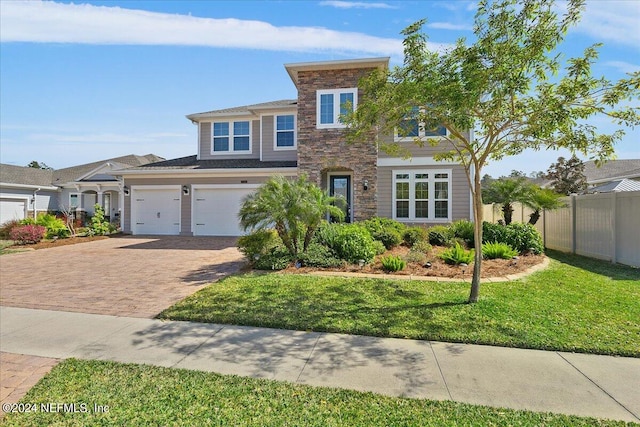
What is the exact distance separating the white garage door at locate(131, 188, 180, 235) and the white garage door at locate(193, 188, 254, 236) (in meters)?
1.17

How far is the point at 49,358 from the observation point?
396cm

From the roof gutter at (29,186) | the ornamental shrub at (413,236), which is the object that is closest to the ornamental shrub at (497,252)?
the ornamental shrub at (413,236)

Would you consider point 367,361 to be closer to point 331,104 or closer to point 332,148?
point 332,148

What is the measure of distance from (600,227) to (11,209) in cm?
3228

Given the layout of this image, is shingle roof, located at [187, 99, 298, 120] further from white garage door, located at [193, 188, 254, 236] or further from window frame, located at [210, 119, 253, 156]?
white garage door, located at [193, 188, 254, 236]

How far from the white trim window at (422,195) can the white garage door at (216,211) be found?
7524 mm

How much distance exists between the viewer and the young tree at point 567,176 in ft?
71.1

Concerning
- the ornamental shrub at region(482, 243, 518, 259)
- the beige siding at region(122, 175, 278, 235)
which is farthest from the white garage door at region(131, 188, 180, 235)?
the ornamental shrub at region(482, 243, 518, 259)

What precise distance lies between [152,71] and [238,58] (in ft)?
10.7

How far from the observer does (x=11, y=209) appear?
73.3 feet

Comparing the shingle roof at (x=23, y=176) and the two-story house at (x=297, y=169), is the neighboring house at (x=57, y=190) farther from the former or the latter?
the two-story house at (x=297, y=169)

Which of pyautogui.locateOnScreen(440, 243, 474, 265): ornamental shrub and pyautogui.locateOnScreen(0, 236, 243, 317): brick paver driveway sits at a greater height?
pyautogui.locateOnScreen(440, 243, 474, 265): ornamental shrub

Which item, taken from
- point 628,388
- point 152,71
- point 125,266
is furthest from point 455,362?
point 152,71

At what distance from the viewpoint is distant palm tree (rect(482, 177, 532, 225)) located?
11.5 m
